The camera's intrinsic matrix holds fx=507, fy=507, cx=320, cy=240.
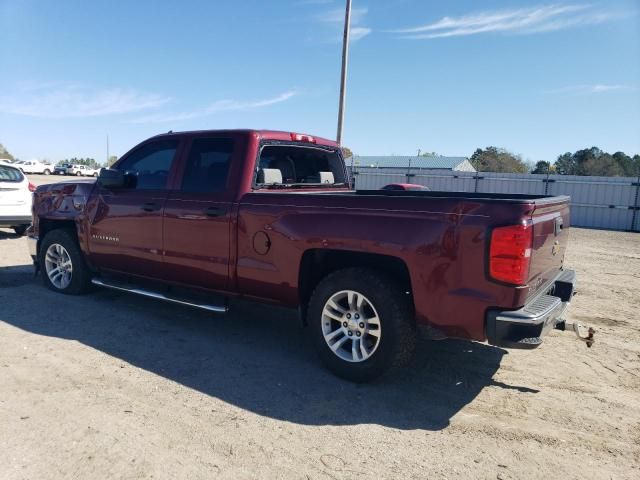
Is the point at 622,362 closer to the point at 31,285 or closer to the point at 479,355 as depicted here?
the point at 479,355

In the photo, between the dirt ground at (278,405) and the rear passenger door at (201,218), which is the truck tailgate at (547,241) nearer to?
the dirt ground at (278,405)

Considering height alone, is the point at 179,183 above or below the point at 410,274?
above

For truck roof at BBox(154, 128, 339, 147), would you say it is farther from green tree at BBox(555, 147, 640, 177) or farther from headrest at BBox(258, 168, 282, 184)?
green tree at BBox(555, 147, 640, 177)

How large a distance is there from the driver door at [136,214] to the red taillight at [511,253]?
3.23 metres

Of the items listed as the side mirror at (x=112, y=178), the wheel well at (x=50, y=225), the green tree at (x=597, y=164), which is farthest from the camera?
the green tree at (x=597, y=164)

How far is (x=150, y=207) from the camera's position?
5109 mm

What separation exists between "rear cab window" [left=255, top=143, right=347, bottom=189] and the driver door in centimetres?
97

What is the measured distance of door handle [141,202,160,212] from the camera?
505 cm

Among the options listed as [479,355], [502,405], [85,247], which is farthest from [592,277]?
[85,247]

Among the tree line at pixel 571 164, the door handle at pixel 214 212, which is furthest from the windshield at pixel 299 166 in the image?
the tree line at pixel 571 164

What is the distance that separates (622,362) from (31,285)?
22.4ft

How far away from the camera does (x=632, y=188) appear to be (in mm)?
20125

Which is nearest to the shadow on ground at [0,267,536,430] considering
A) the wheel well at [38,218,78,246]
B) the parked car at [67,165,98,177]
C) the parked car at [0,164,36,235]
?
the wheel well at [38,218,78,246]

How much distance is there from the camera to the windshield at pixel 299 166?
486cm
